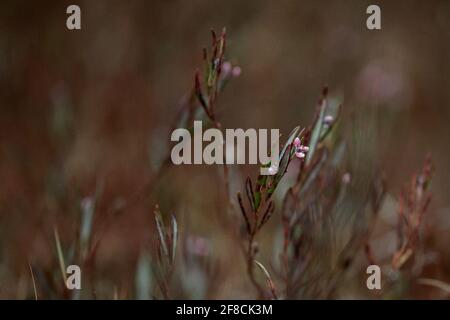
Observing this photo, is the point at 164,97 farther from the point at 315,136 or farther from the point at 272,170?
the point at 272,170

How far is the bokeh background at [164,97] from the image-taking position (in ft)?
3.98

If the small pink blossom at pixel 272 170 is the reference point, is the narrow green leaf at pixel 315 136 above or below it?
above

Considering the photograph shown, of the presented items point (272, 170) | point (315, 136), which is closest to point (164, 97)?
point (315, 136)

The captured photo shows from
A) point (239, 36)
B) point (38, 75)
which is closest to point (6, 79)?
point (38, 75)

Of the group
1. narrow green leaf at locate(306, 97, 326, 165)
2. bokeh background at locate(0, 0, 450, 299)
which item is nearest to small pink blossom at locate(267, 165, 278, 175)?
narrow green leaf at locate(306, 97, 326, 165)

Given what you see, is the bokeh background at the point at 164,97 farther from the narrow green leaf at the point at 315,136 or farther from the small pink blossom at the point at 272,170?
the small pink blossom at the point at 272,170

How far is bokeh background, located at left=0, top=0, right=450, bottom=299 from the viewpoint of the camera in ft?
3.98

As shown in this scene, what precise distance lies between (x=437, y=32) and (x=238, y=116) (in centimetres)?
65

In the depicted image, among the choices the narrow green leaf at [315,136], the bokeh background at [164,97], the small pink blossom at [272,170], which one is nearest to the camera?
the small pink blossom at [272,170]

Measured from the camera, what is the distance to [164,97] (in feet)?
5.20

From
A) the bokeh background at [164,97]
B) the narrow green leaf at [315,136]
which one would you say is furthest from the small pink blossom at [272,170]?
the bokeh background at [164,97]

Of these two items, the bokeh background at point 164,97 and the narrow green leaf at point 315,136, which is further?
the bokeh background at point 164,97

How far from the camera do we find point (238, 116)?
163 cm

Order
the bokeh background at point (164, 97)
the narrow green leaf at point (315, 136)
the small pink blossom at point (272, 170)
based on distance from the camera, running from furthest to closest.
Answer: the bokeh background at point (164, 97) → the narrow green leaf at point (315, 136) → the small pink blossom at point (272, 170)
